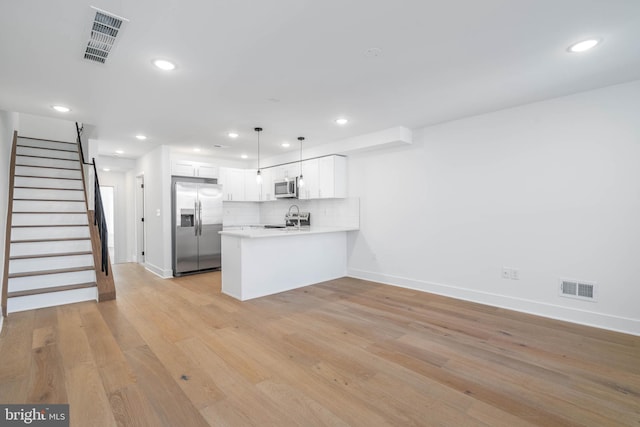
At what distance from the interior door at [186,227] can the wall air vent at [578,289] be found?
19.3 ft

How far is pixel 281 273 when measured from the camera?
14.8 ft

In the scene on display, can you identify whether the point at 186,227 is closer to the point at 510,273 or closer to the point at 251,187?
the point at 251,187

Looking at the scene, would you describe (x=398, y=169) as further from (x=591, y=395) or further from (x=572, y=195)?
(x=591, y=395)

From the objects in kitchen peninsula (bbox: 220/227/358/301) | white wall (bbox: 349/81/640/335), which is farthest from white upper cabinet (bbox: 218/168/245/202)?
white wall (bbox: 349/81/640/335)

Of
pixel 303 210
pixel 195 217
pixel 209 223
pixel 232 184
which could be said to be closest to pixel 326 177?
pixel 303 210

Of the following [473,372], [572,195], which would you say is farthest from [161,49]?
[572,195]

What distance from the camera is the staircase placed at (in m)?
3.75

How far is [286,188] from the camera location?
6.02 metres

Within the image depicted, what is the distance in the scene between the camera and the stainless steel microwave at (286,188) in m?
5.91

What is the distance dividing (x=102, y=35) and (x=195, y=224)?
13.9 ft

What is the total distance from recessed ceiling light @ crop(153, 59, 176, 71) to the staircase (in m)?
3.14

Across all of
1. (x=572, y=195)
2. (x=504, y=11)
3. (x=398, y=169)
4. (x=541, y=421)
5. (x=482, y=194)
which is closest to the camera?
(x=541, y=421)

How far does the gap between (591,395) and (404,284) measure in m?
2.79

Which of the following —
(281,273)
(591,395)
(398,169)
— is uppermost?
(398,169)
